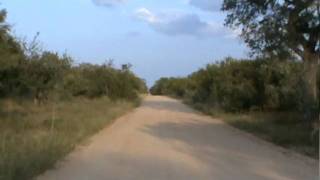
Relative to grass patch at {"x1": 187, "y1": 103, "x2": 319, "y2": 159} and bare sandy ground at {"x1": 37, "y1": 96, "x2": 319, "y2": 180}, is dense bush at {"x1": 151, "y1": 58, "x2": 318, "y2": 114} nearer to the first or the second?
grass patch at {"x1": 187, "y1": 103, "x2": 319, "y2": 159}

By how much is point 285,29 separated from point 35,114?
45.6ft

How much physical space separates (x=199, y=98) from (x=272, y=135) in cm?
3417

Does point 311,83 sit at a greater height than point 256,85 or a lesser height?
lesser

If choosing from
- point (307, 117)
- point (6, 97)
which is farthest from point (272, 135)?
point (6, 97)

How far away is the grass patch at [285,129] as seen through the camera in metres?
19.7

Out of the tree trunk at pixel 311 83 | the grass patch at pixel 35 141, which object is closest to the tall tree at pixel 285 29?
the tree trunk at pixel 311 83

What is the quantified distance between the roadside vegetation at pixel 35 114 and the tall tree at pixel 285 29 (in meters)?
7.17

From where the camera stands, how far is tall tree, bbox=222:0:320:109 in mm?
22406

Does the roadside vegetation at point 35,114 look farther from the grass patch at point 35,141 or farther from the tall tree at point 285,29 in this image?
the tall tree at point 285,29

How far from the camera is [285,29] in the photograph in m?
22.5

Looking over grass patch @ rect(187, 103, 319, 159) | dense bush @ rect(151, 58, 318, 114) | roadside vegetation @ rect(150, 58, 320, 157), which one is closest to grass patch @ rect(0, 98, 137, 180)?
grass patch @ rect(187, 103, 319, 159)

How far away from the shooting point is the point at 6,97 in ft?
114

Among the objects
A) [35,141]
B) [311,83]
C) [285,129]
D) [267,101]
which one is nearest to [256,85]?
[267,101]

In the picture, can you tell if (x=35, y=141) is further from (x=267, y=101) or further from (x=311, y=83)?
(x=267, y=101)
